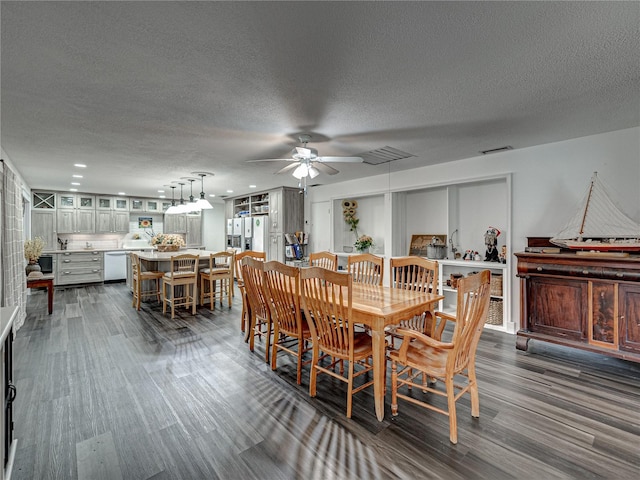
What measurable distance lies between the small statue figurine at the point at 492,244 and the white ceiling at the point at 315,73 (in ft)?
3.98

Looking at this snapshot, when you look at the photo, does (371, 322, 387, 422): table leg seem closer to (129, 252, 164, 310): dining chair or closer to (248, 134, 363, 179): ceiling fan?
(248, 134, 363, 179): ceiling fan

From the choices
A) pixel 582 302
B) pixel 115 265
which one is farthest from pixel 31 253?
pixel 582 302

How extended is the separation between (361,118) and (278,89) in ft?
2.96

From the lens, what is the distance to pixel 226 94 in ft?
7.94

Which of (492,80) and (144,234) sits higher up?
(492,80)

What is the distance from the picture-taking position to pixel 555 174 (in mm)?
3740

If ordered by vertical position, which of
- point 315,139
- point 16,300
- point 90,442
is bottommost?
point 90,442

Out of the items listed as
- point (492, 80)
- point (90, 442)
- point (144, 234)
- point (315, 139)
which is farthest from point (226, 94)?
point (144, 234)

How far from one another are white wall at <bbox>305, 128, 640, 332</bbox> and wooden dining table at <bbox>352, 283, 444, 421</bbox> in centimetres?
210

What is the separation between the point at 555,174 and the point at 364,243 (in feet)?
10.3

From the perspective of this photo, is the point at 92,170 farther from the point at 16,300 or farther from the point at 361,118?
the point at 361,118

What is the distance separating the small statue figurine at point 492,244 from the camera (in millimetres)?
4402

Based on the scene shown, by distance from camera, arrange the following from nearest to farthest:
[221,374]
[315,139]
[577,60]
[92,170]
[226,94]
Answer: [577,60], [226,94], [221,374], [315,139], [92,170]

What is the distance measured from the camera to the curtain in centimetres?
363
